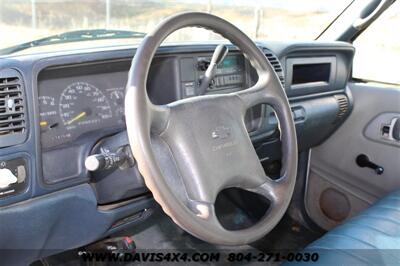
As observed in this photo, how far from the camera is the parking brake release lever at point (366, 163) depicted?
2.04 meters

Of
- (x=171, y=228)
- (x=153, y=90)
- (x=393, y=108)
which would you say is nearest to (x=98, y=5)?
(x=153, y=90)

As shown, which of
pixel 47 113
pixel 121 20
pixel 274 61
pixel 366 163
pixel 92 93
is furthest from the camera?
pixel 366 163

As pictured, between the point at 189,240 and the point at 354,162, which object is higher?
the point at 354,162

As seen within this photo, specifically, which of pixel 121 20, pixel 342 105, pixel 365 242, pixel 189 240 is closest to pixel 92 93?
pixel 121 20

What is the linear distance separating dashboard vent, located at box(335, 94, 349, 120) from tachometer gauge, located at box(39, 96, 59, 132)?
1.45m

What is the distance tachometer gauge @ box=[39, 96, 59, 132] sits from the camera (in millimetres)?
1183

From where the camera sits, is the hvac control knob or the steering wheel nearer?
the steering wheel

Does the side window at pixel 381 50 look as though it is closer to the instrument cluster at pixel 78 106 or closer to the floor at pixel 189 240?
the floor at pixel 189 240

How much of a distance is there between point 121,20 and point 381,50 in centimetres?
139

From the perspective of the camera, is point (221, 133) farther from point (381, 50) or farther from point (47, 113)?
point (381, 50)

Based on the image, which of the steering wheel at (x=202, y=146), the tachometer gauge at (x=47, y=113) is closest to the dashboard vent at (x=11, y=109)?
the tachometer gauge at (x=47, y=113)

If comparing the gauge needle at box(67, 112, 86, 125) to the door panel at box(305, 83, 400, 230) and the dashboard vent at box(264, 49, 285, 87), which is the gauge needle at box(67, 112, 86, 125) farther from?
the door panel at box(305, 83, 400, 230)

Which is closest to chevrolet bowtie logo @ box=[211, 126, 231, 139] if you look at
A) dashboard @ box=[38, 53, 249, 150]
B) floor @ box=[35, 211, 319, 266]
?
dashboard @ box=[38, 53, 249, 150]

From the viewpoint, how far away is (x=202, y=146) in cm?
102
